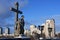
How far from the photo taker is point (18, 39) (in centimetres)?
4003

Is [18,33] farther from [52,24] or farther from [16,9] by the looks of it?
[52,24]

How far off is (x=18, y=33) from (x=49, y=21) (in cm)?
5805

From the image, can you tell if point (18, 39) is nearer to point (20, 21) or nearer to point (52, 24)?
point (20, 21)

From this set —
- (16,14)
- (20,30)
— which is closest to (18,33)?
(20,30)

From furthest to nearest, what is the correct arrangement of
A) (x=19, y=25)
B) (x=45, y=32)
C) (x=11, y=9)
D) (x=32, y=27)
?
(x=32, y=27)
(x=45, y=32)
(x=11, y=9)
(x=19, y=25)

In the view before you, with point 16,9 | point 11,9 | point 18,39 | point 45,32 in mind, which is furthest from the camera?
point 45,32

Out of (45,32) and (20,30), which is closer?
(20,30)

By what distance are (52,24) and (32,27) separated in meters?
11.7

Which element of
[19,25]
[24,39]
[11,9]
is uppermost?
[11,9]

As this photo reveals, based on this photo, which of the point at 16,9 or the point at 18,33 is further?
the point at 16,9

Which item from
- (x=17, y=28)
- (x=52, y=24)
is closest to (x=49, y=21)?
(x=52, y=24)

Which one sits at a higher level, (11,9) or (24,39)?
(11,9)

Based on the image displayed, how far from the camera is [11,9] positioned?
161ft

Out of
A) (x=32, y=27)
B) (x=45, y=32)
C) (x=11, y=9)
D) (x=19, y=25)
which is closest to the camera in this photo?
(x=19, y=25)
